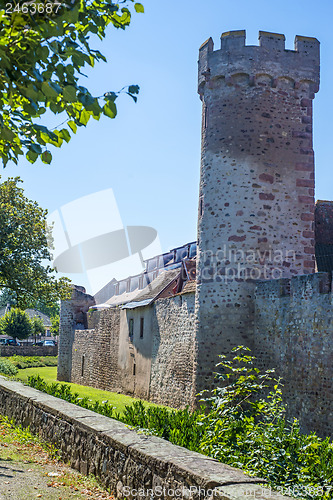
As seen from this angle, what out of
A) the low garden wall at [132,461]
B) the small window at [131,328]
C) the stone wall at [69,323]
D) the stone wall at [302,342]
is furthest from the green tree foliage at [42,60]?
the stone wall at [69,323]

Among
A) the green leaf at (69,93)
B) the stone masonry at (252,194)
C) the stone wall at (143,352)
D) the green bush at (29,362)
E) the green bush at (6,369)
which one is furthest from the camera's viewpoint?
the green bush at (29,362)

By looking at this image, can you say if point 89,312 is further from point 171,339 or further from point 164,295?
point 171,339

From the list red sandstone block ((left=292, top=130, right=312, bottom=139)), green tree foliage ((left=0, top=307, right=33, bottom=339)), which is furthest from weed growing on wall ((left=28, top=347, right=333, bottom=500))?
green tree foliage ((left=0, top=307, right=33, bottom=339))

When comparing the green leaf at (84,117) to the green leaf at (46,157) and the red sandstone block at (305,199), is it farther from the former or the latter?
the red sandstone block at (305,199)

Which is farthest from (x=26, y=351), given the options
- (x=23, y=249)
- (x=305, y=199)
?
(x=305, y=199)

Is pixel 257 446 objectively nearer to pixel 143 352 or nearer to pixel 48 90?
pixel 48 90

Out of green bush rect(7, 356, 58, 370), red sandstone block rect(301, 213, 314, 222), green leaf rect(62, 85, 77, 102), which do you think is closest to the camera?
green leaf rect(62, 85, 77, 102)

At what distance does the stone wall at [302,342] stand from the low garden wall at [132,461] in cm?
558

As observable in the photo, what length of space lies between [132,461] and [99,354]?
20.8 meters

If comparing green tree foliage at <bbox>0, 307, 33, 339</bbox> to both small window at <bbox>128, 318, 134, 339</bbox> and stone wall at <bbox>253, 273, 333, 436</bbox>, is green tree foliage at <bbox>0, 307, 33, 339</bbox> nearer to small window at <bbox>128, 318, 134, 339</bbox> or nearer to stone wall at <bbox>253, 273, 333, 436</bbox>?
small window at <bbox>128, 318, 134, 339</bbox>

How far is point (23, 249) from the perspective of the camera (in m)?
22.2

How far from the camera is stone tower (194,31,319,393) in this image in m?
13.2

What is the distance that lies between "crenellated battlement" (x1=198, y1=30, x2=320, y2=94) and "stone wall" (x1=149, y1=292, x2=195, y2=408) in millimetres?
6443

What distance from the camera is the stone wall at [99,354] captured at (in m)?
23.3
